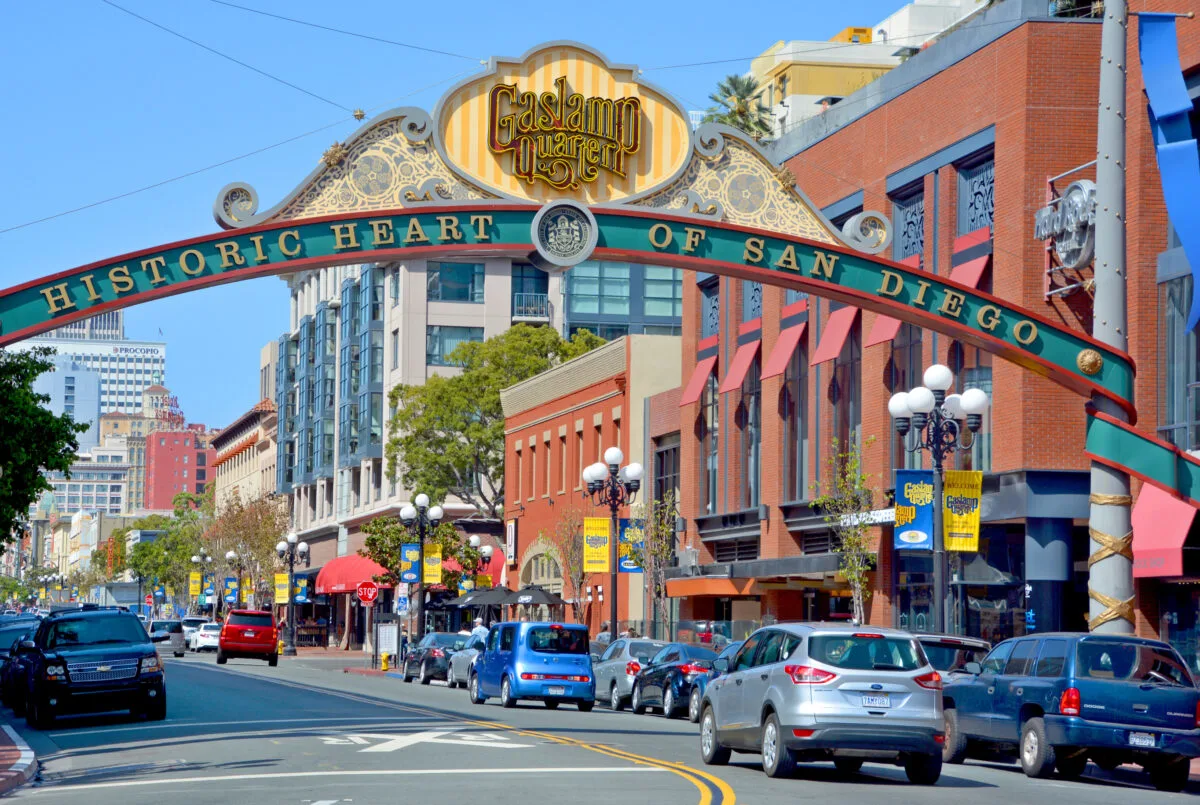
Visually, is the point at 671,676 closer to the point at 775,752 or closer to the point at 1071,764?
the point at 1071,764

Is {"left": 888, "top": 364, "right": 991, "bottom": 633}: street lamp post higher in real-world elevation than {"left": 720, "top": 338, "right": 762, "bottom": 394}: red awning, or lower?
lower

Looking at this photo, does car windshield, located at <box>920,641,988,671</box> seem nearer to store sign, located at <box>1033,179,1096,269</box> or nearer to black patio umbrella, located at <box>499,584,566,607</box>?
store sign, located at <box>1033,179,1096,269</box>

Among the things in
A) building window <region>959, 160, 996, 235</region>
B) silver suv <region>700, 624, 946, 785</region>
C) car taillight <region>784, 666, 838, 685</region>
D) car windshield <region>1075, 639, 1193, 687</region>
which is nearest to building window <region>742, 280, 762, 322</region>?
building window <region>959, 160, 996, 235</region>

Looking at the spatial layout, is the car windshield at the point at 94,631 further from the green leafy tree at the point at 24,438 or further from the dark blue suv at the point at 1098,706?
the dark blue suv at the point at 1098,706

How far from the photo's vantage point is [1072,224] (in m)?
32.2

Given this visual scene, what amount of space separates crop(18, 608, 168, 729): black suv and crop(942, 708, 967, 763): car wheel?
12.2 m

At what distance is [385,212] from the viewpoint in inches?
898

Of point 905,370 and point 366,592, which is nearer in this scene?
point 905,370

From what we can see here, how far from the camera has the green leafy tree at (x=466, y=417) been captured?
74.6 meters

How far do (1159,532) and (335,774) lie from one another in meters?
16.8

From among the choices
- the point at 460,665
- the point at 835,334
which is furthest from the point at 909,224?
the point at 460,665

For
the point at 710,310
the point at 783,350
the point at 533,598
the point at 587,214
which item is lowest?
the point at 533,598

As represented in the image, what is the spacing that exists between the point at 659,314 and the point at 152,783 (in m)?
73.5

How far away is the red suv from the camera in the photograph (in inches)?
2398
